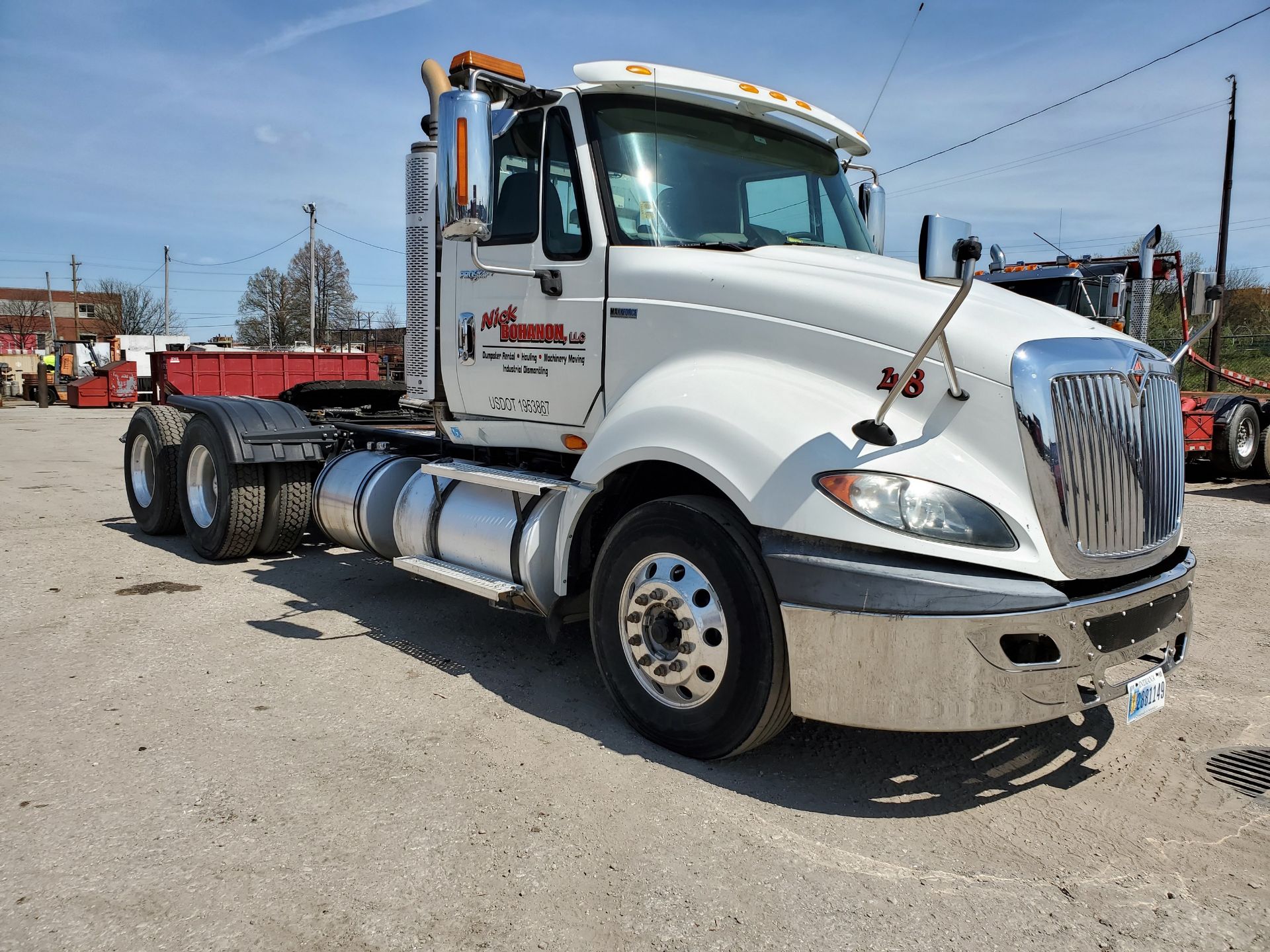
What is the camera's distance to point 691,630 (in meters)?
3.72

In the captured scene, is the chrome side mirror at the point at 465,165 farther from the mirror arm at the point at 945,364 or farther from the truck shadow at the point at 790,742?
the truck shadow at the point at 790,742

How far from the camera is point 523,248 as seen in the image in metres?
4.92

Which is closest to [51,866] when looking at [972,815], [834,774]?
[834,774]

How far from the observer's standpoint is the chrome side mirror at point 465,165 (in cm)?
407

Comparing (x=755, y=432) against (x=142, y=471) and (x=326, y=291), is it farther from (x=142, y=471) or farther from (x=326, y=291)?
(x=326, y=291)

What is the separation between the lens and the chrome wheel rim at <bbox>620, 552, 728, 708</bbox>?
3676 millimetres

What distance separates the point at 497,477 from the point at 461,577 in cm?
55

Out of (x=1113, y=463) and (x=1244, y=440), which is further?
(x=1244, y=440)

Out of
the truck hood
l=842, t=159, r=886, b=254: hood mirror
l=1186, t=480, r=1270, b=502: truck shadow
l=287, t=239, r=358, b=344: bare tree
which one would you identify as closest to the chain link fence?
l=1186, t=480, r=1270, b=502: truck shadow

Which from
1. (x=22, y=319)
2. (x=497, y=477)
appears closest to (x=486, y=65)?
(x=497, y=477)

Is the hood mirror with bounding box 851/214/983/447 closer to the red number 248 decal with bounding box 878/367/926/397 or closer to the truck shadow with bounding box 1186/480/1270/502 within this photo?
the red number 248 decal with bounding box 878/367/926/397

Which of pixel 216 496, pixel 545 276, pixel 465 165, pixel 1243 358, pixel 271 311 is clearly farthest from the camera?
pixel 271 311

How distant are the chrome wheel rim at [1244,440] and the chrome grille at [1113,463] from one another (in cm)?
1135

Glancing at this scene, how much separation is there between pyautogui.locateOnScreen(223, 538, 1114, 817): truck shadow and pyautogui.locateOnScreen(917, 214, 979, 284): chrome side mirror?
1.91 metres
